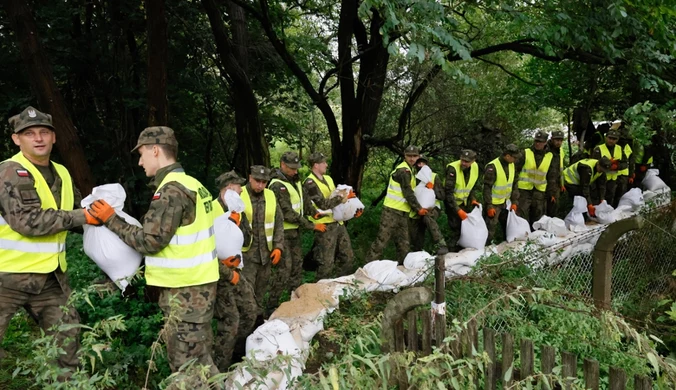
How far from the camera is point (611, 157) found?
832 centimetres

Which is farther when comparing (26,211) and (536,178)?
(536,178)

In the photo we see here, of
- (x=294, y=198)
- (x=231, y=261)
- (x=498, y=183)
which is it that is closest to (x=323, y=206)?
(x=294, y=198)

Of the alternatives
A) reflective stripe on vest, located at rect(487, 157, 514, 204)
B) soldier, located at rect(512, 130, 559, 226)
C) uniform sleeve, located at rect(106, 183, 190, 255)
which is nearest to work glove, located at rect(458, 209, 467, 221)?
reflective stripe on vest, located at rect(487, 157, 514, 204)

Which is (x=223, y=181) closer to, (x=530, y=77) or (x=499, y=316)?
(x=499, y=316)

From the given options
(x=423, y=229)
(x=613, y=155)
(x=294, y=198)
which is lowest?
(x=423, y=229)

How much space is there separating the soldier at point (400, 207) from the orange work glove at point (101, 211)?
392cm

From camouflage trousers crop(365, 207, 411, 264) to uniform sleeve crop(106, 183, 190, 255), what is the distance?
149 inches

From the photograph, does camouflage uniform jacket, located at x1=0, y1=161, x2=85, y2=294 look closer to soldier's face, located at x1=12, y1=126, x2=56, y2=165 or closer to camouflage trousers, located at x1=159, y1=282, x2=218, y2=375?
soldier's face, located at x1=12, y1=126, x2=56, y2=165

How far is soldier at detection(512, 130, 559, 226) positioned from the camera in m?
7.56

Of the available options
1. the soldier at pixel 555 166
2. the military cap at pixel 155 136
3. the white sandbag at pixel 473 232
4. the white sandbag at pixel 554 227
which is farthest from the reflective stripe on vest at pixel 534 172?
the military cap at pixel 155 136

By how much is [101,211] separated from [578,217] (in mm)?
6294

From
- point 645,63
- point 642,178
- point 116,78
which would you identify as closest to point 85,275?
point 116,78

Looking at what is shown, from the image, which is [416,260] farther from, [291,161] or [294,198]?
[291,161]

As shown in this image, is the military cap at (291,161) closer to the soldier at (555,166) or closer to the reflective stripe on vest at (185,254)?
the reflective stripe on vest at (185,254)
